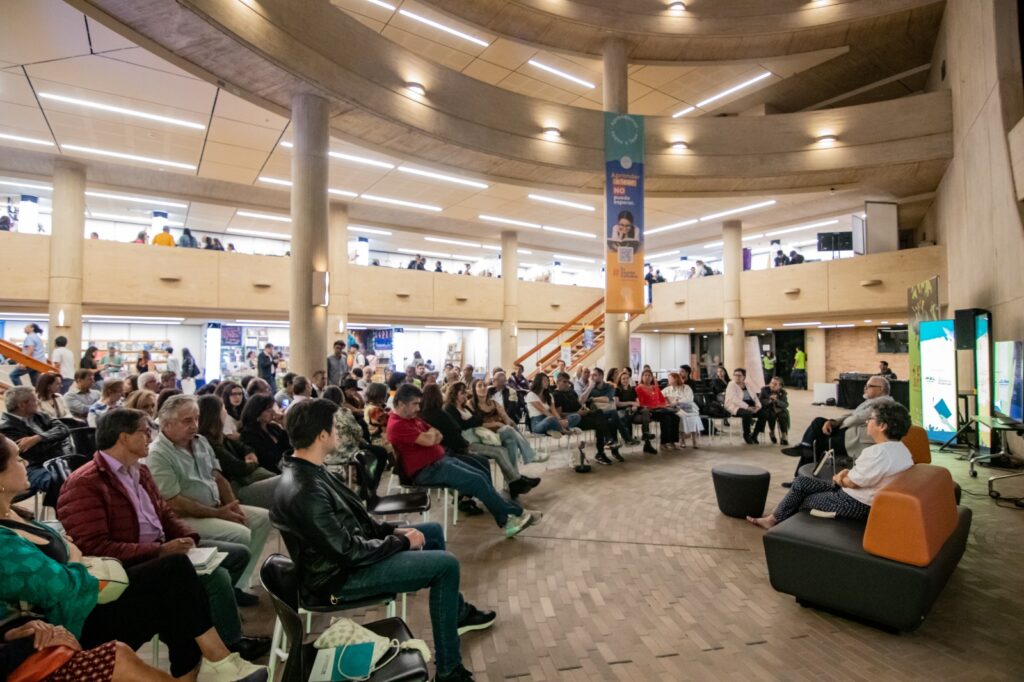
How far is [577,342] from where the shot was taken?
15984mm

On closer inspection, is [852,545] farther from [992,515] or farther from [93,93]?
[93,93]

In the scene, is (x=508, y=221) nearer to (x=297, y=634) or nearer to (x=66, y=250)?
(x=66, y=250)

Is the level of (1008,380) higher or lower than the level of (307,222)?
lower

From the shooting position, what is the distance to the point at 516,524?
14.5ft

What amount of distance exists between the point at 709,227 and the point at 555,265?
8157 millimetres

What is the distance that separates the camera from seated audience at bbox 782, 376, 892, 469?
507 cm

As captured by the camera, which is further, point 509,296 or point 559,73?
point 509,296

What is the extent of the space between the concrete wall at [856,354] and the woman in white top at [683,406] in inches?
533

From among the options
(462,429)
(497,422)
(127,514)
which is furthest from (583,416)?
(127,514)

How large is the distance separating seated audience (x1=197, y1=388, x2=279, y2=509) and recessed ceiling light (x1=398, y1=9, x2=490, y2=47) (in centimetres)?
859

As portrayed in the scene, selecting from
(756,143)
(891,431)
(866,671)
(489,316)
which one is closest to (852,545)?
(866,671)

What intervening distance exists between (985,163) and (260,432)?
409 inches

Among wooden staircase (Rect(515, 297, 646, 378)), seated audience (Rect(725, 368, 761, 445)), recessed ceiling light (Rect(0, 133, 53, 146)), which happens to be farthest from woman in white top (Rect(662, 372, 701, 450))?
recessed ceiling light (Rect(0, 133, 53, 146))

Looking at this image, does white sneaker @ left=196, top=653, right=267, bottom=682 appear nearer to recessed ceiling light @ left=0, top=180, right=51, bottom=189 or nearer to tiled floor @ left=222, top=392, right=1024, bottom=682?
tiled floor @ left=222, top=392, right=1024, bottom=682
